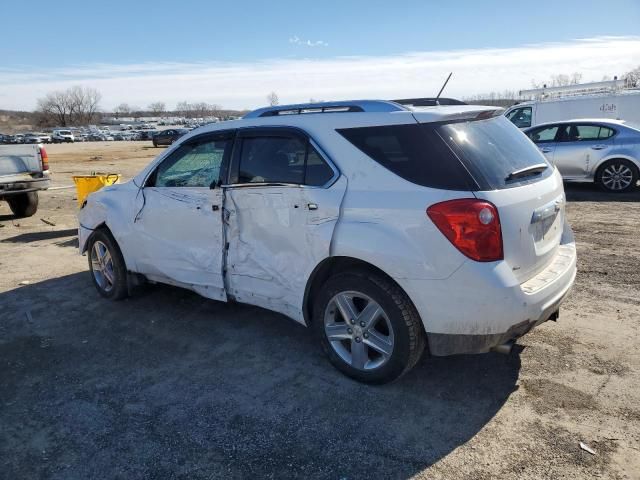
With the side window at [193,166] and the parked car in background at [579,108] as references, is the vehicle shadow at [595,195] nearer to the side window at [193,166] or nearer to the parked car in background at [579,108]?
the parked car in background at [579,108]

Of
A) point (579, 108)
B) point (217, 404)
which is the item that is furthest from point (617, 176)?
point (217, 404)

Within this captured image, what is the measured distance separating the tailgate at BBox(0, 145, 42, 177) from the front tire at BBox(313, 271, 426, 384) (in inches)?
327

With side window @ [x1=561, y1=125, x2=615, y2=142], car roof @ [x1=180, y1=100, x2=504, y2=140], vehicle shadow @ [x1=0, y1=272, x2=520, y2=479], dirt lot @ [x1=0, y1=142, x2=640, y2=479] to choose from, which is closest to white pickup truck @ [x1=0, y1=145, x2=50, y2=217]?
dirt lot @ [x1=0, y1=142, x2=640, y2=479]

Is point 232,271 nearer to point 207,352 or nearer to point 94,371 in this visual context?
point 207,352

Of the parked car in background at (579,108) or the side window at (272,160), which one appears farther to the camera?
the parked car in background at (579,108)

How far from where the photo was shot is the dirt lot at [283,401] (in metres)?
2.71

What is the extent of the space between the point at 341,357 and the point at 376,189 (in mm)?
1178

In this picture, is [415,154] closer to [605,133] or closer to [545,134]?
[605,133]

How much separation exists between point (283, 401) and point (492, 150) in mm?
2047

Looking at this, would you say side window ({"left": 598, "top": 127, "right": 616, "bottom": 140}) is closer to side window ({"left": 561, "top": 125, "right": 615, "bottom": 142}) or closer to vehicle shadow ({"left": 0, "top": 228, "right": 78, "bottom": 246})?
side window ({"left": 561, "top": 125, "right": 615, "bottom": 142})

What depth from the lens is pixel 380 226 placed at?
3.12 metres

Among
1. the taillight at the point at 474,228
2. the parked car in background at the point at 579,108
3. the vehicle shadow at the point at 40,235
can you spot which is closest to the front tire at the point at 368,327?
the taillight at the point at 474,228

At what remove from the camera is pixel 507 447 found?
276 centimetres

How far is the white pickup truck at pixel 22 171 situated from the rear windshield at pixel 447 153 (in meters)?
8.21
